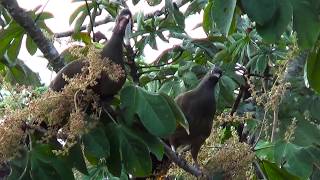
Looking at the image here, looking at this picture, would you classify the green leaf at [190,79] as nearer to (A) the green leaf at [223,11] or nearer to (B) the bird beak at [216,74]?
(B) the bird beak at [216,74]

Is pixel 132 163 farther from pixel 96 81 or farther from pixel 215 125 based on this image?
pixel 215 125

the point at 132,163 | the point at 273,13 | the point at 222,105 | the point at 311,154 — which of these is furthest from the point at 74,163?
the point at 222,105

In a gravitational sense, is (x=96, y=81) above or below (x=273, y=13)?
below

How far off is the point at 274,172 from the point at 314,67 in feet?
1.04

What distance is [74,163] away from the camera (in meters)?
1.54

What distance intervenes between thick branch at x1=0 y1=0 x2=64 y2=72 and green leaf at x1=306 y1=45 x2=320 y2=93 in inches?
26.6

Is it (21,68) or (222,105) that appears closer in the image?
(21,68)

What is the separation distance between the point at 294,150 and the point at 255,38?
94cm

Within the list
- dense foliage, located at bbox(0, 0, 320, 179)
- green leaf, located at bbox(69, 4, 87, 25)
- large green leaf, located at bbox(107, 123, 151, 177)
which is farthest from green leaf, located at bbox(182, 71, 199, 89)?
large green leaf, located at bbox(107, 123, 151, 177)

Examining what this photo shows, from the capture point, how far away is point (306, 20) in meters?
1.45

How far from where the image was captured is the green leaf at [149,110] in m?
1.53

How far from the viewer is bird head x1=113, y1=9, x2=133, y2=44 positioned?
2020 mm

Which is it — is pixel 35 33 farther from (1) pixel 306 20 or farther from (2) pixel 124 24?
(1) pixel 306 20

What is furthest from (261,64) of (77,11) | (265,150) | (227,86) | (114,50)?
(114,50)
